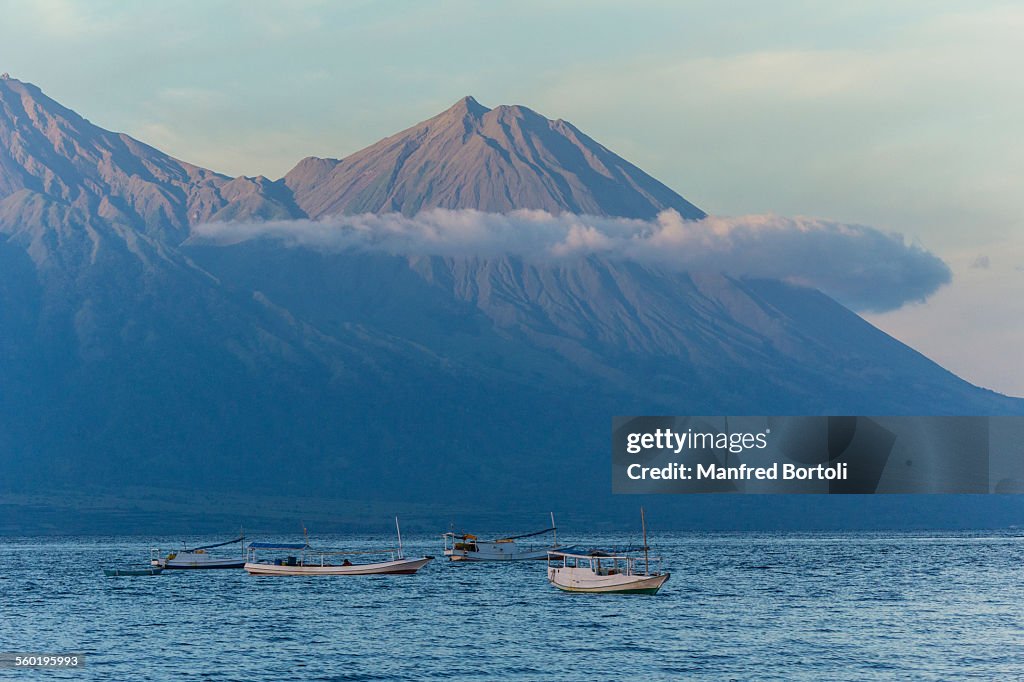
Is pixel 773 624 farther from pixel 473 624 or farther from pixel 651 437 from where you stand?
pixel 651 437

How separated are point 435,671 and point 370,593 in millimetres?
70754

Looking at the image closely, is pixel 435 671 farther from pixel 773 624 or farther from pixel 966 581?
pixel 966 581

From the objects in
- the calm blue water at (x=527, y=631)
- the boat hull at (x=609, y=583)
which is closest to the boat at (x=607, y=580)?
the boat hull at (x=609, y=583)

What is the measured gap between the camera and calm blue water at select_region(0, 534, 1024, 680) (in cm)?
10406

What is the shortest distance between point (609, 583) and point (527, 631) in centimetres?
3719

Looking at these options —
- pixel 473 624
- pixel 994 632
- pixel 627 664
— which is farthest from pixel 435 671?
pixel 994 632

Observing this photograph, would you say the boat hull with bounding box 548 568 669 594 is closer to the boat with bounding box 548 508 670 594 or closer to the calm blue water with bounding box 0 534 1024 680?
the boat with bounding box 548 508 670 594

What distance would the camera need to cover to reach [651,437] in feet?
336

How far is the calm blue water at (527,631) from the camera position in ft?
Answer: 341

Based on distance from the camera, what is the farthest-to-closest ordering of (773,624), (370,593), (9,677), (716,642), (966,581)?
(966,581)
(370,593)
(773,624)
(716,642)
(9,677)

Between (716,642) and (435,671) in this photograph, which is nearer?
(435,671)

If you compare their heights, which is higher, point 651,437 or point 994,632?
point 651,437

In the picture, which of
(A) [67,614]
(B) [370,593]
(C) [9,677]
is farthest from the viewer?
(B) [370,593]

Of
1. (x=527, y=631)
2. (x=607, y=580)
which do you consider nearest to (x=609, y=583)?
(x=607, y=580)
